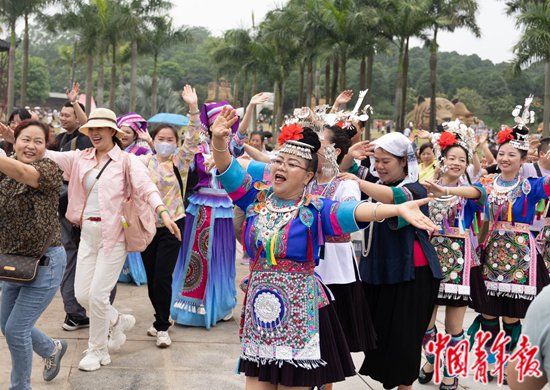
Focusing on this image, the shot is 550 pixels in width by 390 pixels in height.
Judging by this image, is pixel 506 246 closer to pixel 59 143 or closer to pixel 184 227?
pixel 184 227

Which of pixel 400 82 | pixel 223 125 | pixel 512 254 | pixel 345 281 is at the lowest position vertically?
pixel 345 281

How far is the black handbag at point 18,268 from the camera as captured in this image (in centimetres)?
400

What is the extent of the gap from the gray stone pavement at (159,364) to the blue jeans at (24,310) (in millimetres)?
556

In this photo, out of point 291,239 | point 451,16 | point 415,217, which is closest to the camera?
point 415,217

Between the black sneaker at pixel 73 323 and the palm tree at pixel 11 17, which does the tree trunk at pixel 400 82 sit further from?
the black sneaker at pixel 73 323

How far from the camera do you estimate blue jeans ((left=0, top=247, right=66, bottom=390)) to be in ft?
13.5

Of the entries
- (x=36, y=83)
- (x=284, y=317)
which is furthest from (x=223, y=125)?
(x=36, y=83)

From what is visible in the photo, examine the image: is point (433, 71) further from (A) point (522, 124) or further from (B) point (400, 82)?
(A) point (522, 124)

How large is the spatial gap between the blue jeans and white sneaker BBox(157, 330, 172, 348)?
157 cm

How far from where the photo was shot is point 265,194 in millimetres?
3746

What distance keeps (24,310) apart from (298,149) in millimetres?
1962

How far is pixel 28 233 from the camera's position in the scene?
409cm

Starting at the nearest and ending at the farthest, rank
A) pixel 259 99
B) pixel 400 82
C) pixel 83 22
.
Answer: pixel 259 99, pixel 400 82, pixel 83 22

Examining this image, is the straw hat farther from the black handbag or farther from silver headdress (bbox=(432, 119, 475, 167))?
silver headdress (bbox=(432, 119, 475, 167))
